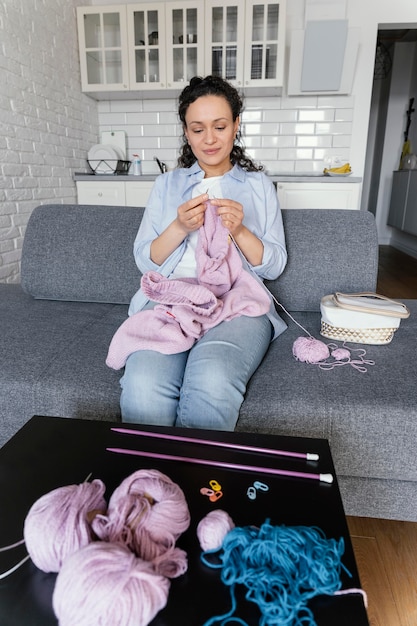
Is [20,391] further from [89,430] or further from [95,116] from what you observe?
[95,116]

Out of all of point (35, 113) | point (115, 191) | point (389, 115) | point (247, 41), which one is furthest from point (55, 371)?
point (389, 115)

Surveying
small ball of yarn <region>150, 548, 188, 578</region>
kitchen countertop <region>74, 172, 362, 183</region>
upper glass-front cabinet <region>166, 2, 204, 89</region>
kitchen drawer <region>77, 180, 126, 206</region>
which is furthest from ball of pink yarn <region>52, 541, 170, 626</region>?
upper glass-front cabinet <region>166, 2, 204, 89</region>

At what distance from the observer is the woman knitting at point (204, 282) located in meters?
0.93

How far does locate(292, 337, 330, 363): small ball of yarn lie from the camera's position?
3.55 ft

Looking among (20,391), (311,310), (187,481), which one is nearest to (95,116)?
(311,310)

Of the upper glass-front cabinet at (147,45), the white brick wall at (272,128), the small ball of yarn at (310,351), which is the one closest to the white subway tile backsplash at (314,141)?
the white brick wall at (272,128)

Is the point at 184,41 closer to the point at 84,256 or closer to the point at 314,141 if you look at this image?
the point at 314,141

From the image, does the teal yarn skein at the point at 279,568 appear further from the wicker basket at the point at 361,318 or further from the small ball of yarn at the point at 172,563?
the wicker basket at the point at 361,318

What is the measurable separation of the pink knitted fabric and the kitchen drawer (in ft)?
6.58

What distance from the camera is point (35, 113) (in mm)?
2490

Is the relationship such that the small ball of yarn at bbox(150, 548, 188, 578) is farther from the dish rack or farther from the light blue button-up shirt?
the dish rack

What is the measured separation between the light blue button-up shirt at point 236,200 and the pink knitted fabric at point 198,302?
118mm

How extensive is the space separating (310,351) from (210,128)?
0.66m

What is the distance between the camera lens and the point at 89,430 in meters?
0.76
